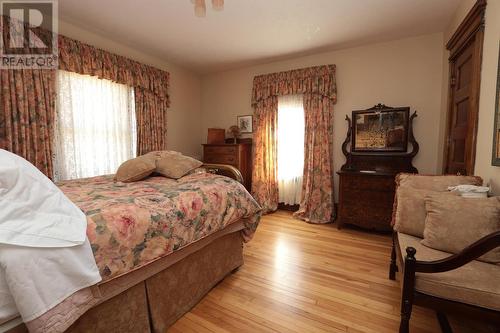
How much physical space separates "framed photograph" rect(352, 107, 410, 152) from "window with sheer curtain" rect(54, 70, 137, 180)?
3.28 metres

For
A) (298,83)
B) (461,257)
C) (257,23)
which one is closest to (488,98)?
(461,257)

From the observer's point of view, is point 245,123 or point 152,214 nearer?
point 152,214

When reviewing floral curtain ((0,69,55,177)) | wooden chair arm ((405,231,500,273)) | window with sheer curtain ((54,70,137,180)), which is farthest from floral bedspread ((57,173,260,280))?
wooden chair arm ((405,231,500,273))

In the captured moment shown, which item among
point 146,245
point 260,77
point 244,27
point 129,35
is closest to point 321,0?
point 244,27

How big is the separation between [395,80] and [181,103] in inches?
135

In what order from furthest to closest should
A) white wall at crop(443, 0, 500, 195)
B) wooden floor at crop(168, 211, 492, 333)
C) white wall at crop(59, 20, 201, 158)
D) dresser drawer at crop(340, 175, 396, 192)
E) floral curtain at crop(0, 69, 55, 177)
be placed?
white wall at crop(59, 20, 201, 158), dresser drawer at crop(340, 175, 396, 192), floral curtain at crop(0, 69, 55, 177), white wall at crop(443, 0, 500, 195), wooden floor at crop(168, 211, 492, 333)

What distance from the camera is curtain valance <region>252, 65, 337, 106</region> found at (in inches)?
140

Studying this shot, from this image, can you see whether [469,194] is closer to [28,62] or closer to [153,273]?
[153,273]

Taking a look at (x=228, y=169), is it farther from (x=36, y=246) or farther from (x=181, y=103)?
(x=181, y=103)

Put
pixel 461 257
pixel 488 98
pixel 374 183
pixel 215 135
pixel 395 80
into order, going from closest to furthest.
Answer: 1. pixel 461 257
2. pixel 488 98
3. pixel 374 183
4. pixel 395 80
5. pixel 215 135

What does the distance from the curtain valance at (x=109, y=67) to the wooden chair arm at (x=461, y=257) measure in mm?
3586

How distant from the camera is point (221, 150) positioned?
411 centimetres

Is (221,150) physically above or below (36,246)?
above

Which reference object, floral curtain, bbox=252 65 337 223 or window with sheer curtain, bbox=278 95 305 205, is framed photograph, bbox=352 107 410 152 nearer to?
floral curtain, bbox=252 65 337 223
